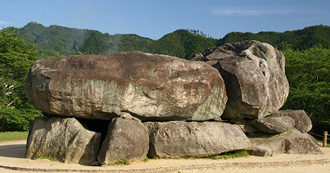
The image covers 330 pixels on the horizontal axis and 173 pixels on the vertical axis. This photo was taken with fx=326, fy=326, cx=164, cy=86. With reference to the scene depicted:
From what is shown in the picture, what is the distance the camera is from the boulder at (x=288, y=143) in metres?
12.7

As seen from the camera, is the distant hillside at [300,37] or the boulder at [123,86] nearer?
the boulder at [123,86]

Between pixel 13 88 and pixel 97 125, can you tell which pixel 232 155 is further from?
pixel 13 88

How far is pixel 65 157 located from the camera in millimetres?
10414

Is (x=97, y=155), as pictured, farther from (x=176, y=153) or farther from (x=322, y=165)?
(x=322, y=165)

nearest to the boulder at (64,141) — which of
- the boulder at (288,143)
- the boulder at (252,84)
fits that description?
the boulder at (252,84)

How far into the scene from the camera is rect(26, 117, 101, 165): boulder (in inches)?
412

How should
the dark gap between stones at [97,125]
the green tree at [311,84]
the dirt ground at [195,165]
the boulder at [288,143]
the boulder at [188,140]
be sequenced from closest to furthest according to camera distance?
→ 1. the dirt ground at [195,165]
2. the boulder at [188,140]
3. the boulder at [288,143]
4. the dark gap between stones at [97,125]
5. the green tree at [311,84]

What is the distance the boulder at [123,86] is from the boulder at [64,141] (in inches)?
17.4

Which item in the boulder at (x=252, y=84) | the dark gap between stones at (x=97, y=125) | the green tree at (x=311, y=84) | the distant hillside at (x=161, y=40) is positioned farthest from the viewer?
the distant hillside at (x=161, y=40)

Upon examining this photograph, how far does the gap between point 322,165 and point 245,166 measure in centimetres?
300

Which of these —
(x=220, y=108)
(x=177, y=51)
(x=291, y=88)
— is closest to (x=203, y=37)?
(x=177, y=51)

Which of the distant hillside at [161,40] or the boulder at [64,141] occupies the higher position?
the distant hillside at [161,40]

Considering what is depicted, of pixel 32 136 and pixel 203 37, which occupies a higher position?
pixel 203 37

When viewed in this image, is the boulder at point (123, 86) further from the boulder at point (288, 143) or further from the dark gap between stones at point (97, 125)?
the boulder at point (288, 143)
